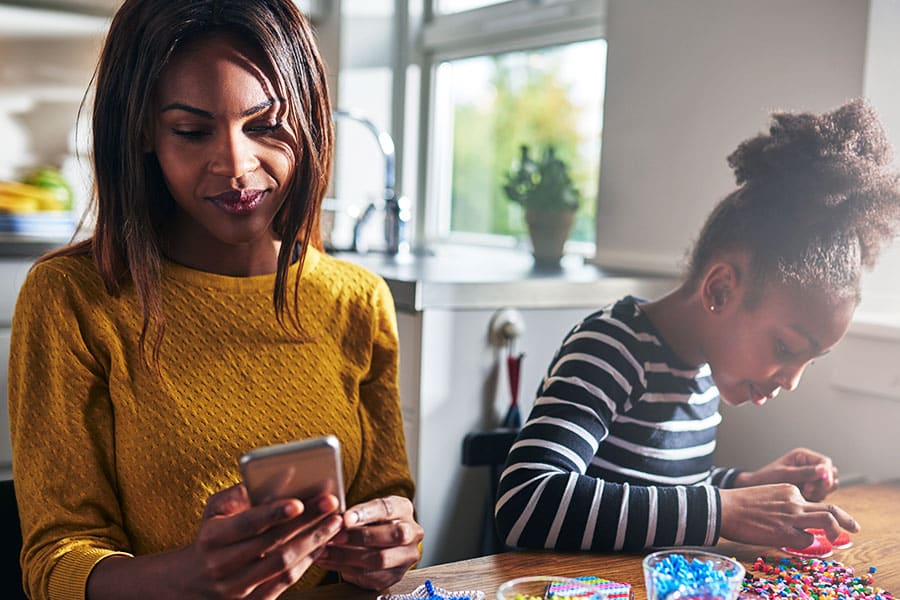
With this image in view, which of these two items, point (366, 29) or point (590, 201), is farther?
point (366, 29)

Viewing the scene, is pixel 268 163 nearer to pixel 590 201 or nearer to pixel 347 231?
pixel 590 201

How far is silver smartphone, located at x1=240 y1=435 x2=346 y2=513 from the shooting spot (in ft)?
1.97

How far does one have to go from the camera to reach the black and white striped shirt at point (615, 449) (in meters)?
0.89

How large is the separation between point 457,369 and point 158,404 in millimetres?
644

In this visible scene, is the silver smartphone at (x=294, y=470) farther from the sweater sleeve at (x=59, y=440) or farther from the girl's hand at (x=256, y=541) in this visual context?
the sweater sleeve at (x=59, y=440)

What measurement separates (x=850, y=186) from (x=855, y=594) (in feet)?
1.15

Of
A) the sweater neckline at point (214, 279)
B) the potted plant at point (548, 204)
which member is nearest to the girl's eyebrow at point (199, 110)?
the sweater neckline at point (214, 279)

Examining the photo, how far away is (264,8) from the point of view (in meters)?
0.89

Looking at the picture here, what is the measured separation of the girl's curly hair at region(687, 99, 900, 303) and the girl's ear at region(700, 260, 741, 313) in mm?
19

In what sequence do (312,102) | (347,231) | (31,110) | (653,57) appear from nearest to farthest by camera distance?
(312,102) → (653,57) → (31,110) → (347,231)

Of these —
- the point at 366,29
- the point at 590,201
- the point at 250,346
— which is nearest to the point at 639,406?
the point at 250,346

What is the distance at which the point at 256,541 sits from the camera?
65cm

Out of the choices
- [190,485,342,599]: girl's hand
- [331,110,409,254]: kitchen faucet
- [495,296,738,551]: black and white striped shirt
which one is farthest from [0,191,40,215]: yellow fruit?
[190,485,342,599]: girl's hand

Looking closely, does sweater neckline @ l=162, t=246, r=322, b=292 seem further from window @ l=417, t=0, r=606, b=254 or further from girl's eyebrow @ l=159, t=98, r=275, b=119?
window @ l=417, t=0, r=606, b=254
